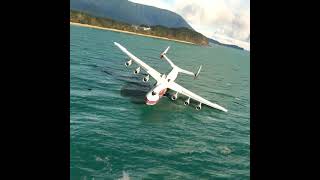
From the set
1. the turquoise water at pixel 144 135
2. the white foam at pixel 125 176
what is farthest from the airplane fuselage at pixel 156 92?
the white foam at pixel 125 176

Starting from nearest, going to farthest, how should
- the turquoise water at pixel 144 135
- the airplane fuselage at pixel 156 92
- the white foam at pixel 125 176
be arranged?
the white foam at pixel 125 176 < the turquoise water at pixel 144 135 < the airplane fuselage at pixel 156 92

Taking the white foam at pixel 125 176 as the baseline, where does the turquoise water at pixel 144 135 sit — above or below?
above

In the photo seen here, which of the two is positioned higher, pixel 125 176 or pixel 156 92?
pixel 156 92

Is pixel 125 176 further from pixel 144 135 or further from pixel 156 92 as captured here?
pixel 156 92

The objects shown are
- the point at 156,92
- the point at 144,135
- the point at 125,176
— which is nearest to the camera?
the point at 125,176

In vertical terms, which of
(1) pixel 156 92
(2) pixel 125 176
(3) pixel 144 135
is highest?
(1) pixel 156 92

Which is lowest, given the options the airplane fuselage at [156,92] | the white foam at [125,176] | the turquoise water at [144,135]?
the white foam at [125,176]

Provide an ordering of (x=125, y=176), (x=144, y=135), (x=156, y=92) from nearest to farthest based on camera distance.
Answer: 1. (x=125, y=176)
2. (x=144, y=135)
3. (x=156, y=92)

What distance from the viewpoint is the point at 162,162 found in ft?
140

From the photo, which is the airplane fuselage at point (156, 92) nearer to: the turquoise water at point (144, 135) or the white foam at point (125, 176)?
the turquoise water at point (144, 135)

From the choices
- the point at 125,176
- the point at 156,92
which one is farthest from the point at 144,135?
the point at 125,176
